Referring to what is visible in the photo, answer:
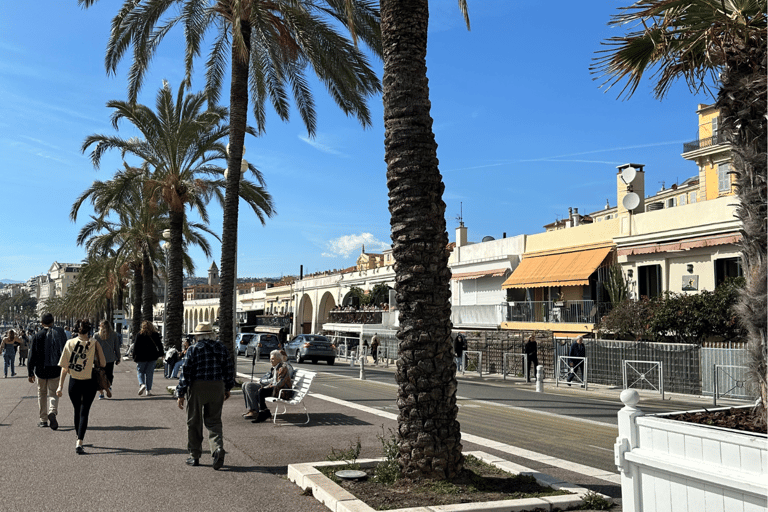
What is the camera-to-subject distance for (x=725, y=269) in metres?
25.1

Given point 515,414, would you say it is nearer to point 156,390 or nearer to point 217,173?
point 156,390

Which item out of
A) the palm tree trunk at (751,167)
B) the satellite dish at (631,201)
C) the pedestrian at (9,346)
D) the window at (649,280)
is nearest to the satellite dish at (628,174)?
the satellite dish at (631,201)

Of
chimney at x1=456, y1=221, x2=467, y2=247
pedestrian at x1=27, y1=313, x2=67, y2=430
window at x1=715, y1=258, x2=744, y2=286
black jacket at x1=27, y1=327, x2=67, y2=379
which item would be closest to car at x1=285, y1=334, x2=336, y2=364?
chimney at x1=456, y1=221, x2=467, y2=247

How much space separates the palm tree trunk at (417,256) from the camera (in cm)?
610

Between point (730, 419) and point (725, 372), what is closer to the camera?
point (730, 419)

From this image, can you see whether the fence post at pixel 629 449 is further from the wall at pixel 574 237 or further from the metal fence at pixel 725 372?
the wall at pixel 574 237

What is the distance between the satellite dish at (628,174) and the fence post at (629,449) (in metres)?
29.6

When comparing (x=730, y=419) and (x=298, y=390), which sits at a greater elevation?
(x=730, y=419)

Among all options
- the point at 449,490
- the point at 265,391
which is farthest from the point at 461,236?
the point at 449,490

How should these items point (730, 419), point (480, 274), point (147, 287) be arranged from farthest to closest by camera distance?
point (480, 274) → point (147, 287) → point (730, 419)

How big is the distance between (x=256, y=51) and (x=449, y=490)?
15785 mm

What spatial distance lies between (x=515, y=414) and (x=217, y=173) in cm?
1740

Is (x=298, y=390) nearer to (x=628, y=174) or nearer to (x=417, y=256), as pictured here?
(x=417, y=256)

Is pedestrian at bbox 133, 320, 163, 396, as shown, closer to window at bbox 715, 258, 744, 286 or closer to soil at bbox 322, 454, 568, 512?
soil at bbox 322, 454, 568, 512
